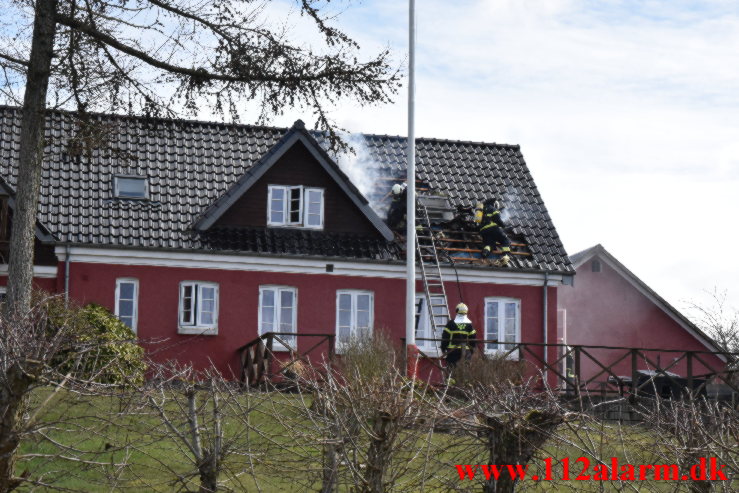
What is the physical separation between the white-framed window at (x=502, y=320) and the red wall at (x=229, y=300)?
36cm

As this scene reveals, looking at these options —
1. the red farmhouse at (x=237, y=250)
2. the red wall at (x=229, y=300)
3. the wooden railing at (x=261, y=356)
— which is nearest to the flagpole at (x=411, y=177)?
the wooden railing at (x=261, y=356)

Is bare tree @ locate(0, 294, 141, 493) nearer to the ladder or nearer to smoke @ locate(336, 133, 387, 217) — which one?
the ladder

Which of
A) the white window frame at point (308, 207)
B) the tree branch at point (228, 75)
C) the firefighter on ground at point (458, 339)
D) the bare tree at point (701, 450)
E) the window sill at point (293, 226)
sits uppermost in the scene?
the tree branch at point (228, 75)

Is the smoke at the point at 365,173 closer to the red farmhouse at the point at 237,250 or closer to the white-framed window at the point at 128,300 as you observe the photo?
the red farmhouse at the point at 237,250

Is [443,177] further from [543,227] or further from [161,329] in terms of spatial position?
[161,329]

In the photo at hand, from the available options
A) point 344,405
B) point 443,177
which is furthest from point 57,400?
point 443,177

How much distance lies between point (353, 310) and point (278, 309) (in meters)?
1.80

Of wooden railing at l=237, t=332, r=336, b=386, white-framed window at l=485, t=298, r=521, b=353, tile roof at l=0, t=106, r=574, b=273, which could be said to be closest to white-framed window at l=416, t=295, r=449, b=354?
tile roof at l=0, t=106, r=574, b=273

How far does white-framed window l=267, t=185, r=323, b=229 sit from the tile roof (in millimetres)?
284

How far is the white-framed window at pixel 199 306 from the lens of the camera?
27047 mm

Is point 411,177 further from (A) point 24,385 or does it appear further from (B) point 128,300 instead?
(A) point 24,385

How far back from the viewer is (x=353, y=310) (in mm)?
28281

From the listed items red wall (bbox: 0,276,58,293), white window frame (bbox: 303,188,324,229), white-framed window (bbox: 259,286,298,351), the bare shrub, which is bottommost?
the bare shrub

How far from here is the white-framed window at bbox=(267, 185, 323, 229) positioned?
→ 28266 millimetres
